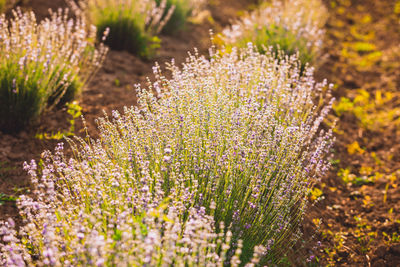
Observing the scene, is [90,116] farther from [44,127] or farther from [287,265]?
[287,265]

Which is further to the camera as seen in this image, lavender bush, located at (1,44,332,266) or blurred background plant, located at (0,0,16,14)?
blurred background plant, located at (0,0,16,14)

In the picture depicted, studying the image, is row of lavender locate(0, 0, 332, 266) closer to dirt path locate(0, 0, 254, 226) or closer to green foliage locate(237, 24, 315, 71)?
dirt path locate(0, 0, 254, 226)

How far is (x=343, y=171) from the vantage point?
4008mm

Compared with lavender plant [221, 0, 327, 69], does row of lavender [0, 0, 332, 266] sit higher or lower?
lower

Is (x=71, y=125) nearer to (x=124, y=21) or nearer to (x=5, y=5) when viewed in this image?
(x=124, y=21)

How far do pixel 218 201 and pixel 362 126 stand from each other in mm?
3216

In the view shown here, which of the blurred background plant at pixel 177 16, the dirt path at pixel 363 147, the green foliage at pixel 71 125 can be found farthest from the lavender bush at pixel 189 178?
the blurred background plant at pixel 177 16

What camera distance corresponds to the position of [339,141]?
4.49 m

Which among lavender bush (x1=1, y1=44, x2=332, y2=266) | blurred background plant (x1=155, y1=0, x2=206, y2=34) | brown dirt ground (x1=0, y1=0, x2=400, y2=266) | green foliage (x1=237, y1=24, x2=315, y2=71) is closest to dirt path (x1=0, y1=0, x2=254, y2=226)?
brown dirt ground (x1=0, y1=0, x2=400, y2=266)

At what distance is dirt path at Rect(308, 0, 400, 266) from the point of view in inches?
121

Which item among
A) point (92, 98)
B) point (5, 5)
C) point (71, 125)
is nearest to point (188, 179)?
point (71, 125)

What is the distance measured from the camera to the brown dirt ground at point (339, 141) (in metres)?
3.01

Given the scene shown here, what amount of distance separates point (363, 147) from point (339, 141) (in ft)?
0.93

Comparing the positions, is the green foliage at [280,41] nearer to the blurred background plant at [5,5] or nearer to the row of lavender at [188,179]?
the row of lavender at [188,179]
